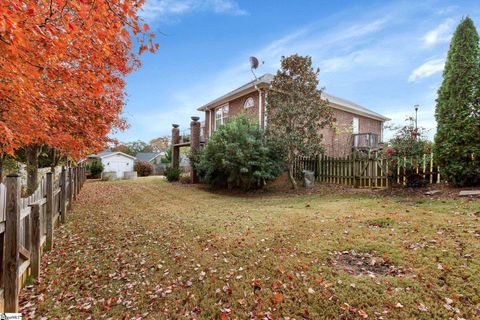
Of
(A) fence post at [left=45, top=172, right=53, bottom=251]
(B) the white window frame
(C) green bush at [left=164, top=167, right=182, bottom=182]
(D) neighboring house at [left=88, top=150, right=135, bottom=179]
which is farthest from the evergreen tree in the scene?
(D) neighboring house at [left=88, top=150, right=135, bottom=179]

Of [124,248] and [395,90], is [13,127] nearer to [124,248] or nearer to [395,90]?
[124,248]

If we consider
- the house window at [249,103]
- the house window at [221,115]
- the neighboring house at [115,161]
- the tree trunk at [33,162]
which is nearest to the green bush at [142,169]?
the neighboring house at [115,161]

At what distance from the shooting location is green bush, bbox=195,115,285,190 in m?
11.7

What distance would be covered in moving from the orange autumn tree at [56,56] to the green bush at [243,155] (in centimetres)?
596

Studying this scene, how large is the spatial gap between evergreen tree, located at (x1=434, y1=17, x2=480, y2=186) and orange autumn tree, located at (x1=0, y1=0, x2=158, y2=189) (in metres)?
9.51

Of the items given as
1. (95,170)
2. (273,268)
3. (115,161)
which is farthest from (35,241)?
(115,161)

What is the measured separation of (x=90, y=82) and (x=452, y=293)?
7070 millimetres

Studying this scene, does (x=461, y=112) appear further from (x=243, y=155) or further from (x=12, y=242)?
(x=12, y=242)

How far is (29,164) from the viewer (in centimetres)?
1094

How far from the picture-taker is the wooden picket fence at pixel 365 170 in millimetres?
9172

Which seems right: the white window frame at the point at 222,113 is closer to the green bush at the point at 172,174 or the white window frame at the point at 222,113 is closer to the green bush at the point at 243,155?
the green bush at the point at 172,174

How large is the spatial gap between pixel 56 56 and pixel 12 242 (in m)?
3.04

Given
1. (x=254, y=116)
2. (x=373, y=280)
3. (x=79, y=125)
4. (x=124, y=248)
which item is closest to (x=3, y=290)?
(x=124, y=248)

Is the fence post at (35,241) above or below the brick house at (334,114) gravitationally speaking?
below
